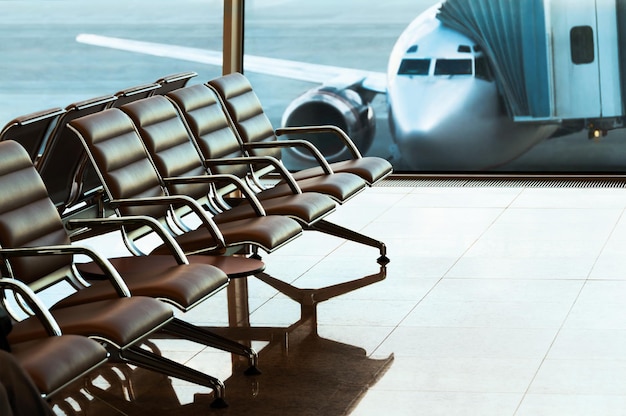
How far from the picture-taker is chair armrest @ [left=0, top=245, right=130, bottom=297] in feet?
10.8

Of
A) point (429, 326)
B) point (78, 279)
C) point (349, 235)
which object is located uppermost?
point (78, 279)

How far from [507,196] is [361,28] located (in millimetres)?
2236

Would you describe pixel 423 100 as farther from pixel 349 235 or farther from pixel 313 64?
pixel 349 235

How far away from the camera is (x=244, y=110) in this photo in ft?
17.6

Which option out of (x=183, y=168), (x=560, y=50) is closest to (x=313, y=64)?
(x=560, y=50)

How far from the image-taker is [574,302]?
4.44m

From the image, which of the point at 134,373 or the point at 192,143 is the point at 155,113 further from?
the point at 134,373

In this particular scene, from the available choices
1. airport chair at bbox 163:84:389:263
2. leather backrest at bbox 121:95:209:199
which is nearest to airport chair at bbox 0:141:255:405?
leather backrest at bbox 121:95:209:199

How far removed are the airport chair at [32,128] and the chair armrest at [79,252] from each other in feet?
2.87

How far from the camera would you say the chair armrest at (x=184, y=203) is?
13.2ft

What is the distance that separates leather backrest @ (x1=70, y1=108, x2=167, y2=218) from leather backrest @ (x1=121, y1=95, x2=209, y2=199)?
0.33 ft

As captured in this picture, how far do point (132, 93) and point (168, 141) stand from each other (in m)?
0.65

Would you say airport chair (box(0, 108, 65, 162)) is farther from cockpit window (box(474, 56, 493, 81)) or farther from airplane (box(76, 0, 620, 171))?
cockpit window (box(474, 56, 493, 81))

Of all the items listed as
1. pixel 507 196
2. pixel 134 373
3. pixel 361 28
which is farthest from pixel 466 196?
pixel 134 373
